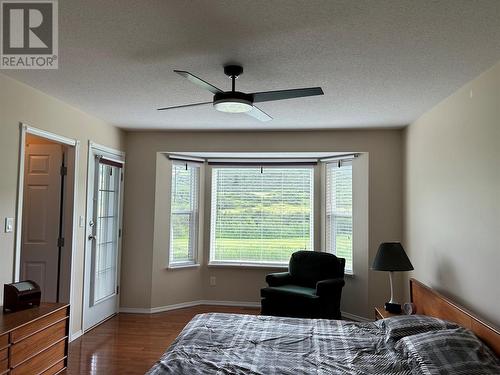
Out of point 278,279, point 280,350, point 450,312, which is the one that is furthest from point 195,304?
point 450,312

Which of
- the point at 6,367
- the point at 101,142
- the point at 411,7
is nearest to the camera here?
the point at 411,7

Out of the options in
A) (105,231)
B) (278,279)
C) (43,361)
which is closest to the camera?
(43,361)

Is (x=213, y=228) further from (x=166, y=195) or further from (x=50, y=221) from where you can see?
(x=50, y=221)

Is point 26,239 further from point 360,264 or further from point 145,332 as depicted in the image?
point 360,264

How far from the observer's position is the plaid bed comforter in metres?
2.02

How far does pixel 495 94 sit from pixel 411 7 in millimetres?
1155

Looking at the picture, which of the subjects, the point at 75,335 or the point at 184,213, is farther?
the point at 184,213

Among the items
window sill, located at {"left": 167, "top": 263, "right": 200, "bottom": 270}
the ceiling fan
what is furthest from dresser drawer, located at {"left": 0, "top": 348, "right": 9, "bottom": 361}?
window sill, located at {"left": 167, "top": 263, "right": 200, "bottom": 270}

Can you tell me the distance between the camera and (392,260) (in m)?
3.57

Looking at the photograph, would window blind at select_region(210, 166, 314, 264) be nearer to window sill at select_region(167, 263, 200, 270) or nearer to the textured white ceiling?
window sill at select_region(167, 263, 200, 270)

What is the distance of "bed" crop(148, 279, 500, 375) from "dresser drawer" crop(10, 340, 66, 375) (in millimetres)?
1181

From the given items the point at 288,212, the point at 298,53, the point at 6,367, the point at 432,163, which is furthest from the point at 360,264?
the point at 6,367

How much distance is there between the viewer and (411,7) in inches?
72.9

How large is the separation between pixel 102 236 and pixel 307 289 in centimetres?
264
